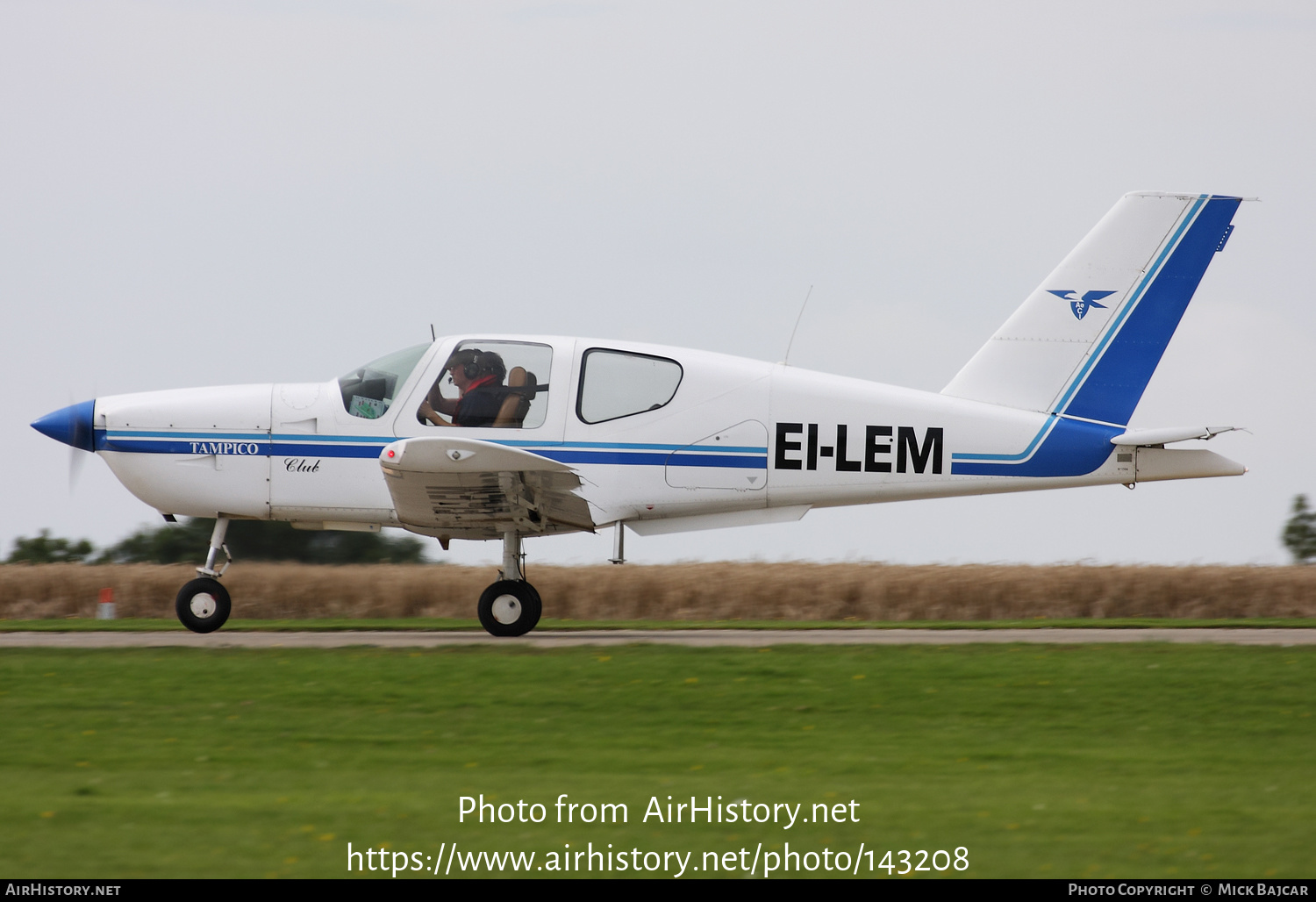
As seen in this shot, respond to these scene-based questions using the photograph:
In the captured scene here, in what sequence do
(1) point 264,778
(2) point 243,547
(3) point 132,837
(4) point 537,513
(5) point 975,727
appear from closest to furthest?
(3) point 132,837 → (1) point 264,778 → (5) point 975,727 → (4) point 537,513 → (2) point 243,547

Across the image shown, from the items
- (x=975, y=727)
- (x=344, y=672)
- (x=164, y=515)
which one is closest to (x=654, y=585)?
(x=164, y=515)

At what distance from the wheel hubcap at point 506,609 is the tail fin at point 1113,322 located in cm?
415

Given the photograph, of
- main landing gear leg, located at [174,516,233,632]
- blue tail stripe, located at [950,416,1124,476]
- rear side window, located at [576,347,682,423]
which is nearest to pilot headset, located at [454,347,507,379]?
rear side window, located at [576,347,682,423]

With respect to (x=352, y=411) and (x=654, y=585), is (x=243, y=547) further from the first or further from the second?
Answer: (x=352, y=411)

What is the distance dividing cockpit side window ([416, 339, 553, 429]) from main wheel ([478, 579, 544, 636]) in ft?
4.61

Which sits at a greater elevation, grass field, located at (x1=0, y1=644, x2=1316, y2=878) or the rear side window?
the rear side window

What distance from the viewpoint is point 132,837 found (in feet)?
16.2

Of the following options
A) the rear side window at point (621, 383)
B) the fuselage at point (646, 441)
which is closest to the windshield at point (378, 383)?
the fuselage at point (646, 441)

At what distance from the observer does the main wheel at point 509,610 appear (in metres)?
11.1

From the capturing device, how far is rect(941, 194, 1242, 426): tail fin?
37.4ft

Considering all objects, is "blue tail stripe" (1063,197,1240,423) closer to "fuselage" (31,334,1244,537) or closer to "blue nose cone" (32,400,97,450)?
"fuselage" (31,334,1244,537)

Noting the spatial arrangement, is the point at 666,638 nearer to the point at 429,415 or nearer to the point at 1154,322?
the point at 429,415

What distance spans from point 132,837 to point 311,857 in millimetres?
748

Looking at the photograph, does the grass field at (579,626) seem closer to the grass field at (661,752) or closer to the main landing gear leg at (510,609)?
the main landing gear leg at (510,609)
